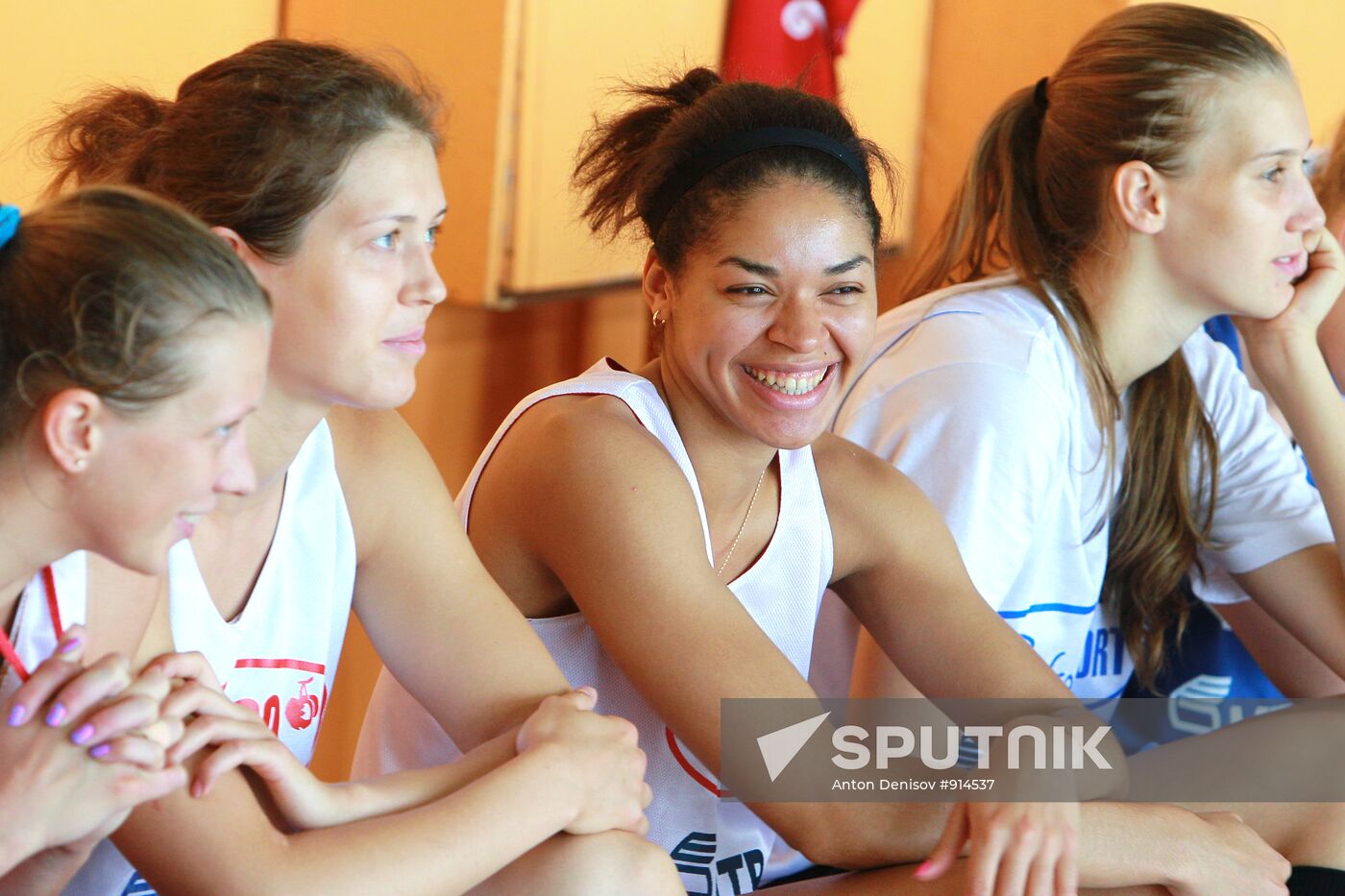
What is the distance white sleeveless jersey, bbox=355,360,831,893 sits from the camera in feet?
4.93

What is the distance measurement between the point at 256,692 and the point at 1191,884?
2.83 ft

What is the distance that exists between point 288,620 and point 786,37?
166 centimetres

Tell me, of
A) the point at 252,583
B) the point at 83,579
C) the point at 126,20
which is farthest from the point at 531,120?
the point at 83,579

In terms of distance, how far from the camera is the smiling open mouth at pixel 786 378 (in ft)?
4.81

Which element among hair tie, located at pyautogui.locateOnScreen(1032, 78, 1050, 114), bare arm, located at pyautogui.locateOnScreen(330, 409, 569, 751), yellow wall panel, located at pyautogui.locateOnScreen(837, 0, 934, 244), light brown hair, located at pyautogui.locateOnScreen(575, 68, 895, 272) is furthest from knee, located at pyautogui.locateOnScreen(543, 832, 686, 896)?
yellow wall panel, located at pyautogui.locateOnScreen(837, 0, 934, 244)

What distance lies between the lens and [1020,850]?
1306mm

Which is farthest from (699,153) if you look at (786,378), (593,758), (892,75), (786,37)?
(892,75)

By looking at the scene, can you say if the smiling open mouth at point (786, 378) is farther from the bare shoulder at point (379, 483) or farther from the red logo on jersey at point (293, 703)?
the red logo on jersey at point (293, 703)

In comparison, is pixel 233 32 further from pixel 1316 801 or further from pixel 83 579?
pixel 1316 801

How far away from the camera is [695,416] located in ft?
5.03

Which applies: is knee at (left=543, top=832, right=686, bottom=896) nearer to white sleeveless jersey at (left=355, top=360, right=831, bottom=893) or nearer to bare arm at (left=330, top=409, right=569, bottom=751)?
bare arm at (left=330, top=409, right=569, bottom=751)

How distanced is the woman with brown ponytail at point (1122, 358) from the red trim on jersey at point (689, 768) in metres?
0.24

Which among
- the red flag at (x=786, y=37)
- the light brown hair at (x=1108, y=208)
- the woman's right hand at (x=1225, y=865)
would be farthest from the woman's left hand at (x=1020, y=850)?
the red flag at (x=786, y=37)

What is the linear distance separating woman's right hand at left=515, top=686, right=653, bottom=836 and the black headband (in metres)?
0.53
